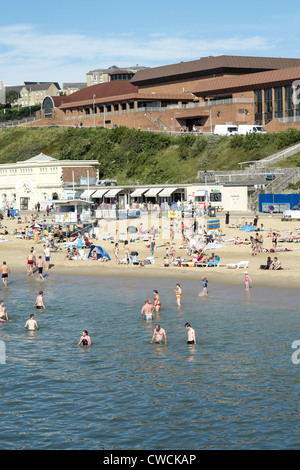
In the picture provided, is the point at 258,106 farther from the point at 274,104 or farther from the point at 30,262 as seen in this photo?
the point at 30,262

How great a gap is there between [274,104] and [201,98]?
14.1 metres

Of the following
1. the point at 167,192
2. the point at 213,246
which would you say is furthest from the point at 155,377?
the point at 167,192

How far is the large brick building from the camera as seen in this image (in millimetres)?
92188

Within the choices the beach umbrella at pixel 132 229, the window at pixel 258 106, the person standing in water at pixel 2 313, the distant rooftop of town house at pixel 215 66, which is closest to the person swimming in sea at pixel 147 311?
the person standing in water at pixel 2 313

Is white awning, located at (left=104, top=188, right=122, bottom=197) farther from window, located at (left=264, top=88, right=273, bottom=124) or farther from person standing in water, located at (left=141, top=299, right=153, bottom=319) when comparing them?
person standing in water, located at (left=141, top=299, right=153, bottom=319)

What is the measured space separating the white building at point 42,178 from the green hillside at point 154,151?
19.4 ft

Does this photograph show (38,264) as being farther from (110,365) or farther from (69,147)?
(69,147)

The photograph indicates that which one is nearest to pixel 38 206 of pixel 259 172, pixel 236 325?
pixel 259 172

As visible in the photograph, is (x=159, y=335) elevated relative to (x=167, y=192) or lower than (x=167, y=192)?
lower

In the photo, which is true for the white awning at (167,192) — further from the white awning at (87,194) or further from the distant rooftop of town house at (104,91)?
the distant rooftop of town house at (104,91)

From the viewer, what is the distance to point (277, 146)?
281ft

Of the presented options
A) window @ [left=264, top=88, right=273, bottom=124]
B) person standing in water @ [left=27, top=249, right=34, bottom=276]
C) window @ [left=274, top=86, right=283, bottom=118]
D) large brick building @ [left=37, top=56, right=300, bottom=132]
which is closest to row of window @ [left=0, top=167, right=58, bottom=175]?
large brick building @ [left=37, top=56, right=300, bottom=132]

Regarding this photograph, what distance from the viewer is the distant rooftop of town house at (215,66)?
104500 mm

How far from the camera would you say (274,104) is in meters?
92.9
